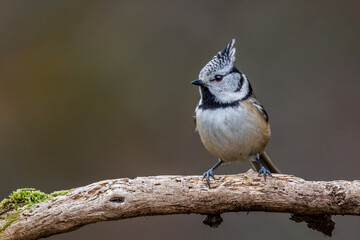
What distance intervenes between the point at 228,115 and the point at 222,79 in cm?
32

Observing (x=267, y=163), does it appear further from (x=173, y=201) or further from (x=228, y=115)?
(x=173, y=201)

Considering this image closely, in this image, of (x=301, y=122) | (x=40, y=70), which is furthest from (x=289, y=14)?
(x=40, y=70)

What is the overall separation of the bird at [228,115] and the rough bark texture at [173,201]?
606 millimetres

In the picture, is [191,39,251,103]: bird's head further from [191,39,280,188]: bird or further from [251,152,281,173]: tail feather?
[251,152,281,173]: tail feather

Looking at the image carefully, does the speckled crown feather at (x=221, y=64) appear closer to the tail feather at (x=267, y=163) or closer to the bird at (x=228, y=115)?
the bird at (x=228, y=115)

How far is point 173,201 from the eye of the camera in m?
3.26

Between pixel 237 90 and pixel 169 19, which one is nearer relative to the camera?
pixel 237 90

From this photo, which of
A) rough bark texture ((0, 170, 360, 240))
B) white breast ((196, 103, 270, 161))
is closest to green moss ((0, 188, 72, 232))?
rough bark texture ((0, 170, 360, 240))

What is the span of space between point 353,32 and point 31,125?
4512 mm

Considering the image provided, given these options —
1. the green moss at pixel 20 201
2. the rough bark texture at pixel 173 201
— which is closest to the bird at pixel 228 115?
the rough bark texture at pixel 173 201

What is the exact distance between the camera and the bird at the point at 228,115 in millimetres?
3920

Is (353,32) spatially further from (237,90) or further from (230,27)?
(237,90)

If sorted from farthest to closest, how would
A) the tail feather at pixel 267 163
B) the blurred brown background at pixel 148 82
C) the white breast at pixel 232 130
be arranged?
1. the blurred brown background at pixel 148 82
2. the tail feather at pixel 267 163
3. the white breast at pixel 232 130

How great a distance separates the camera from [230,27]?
6.69 metres
